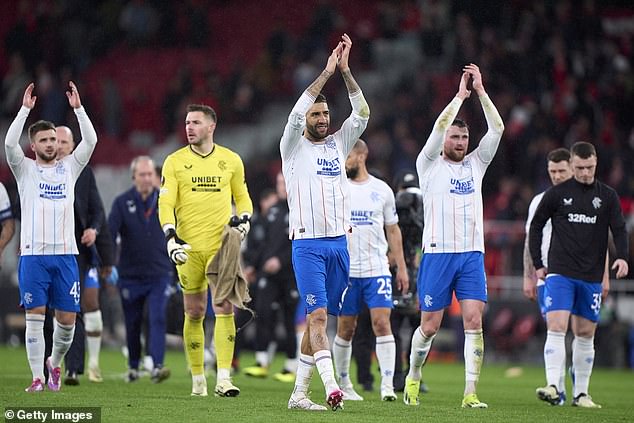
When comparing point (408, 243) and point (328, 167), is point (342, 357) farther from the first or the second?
point (328, 167)

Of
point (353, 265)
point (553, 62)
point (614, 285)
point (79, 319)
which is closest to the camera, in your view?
point (353, 265)

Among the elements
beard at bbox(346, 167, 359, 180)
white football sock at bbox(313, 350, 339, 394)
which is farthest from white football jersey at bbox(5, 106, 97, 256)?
white football sock at bbox(313, 350, 339, 394)

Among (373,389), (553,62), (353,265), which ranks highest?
(553,62)

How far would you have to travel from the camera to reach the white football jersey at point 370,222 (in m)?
13.5

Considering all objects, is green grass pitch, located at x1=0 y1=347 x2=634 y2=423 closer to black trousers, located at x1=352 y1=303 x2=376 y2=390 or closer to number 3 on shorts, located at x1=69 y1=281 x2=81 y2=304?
black trousers, located at x1=352 y1=303 x2=376 y2=390

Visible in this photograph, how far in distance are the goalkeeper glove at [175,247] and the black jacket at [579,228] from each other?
3.64m

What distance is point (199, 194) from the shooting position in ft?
40.7

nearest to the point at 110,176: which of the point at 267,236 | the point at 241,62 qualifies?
the point at 267,236

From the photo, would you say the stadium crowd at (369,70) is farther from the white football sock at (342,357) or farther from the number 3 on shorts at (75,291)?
the number 3 on shorts at (75,291)

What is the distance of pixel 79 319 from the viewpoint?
14.4 meters

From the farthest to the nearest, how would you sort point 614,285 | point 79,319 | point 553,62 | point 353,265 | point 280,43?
point 280,43, point 553,62, point 614,285, point 79,319, point 353,265

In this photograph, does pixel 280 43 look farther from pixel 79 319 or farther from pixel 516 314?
pixel 79 319

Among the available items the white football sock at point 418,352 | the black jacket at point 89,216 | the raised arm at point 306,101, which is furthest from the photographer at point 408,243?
the raised arm at point 306,101

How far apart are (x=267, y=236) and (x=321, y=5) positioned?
45.4ft
